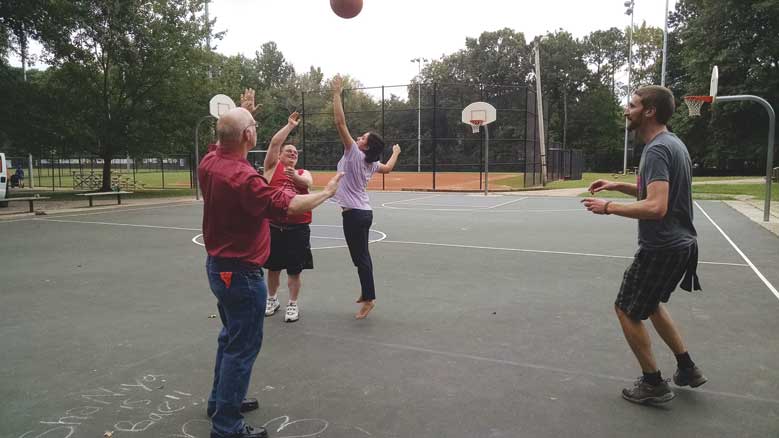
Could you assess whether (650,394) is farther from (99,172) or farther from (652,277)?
(99,172)

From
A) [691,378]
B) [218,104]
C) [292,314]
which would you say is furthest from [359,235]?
[218,104]

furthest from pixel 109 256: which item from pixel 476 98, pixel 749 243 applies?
pixel 476 98

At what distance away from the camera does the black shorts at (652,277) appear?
320 cm

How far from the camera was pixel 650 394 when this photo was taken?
3.30m

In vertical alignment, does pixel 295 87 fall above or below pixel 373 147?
above

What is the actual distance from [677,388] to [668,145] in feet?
5.30

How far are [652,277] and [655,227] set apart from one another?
294mm

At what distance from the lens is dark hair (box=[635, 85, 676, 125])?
3.23m

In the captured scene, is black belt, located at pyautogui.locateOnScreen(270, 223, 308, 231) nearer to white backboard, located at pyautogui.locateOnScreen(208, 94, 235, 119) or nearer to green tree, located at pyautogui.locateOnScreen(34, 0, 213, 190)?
white backboard, located at pyautogui.locateOnScreen(208, 94, 235, 119)

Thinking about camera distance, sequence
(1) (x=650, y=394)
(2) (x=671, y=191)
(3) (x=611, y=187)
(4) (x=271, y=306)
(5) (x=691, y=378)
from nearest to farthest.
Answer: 1. (2) (x=671, y=191)
2. (1) (x=650, y=394)
3. (5) (x=691, y=378)
4. (3) (x=611, y=187)
5. (4) (x=271, y=306)

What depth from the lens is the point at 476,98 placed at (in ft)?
116

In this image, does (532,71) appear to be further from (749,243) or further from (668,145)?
(668,145)

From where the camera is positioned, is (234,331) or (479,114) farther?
(479,114)

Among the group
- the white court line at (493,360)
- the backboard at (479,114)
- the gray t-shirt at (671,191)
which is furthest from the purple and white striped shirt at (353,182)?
the backboard at (479,114)
